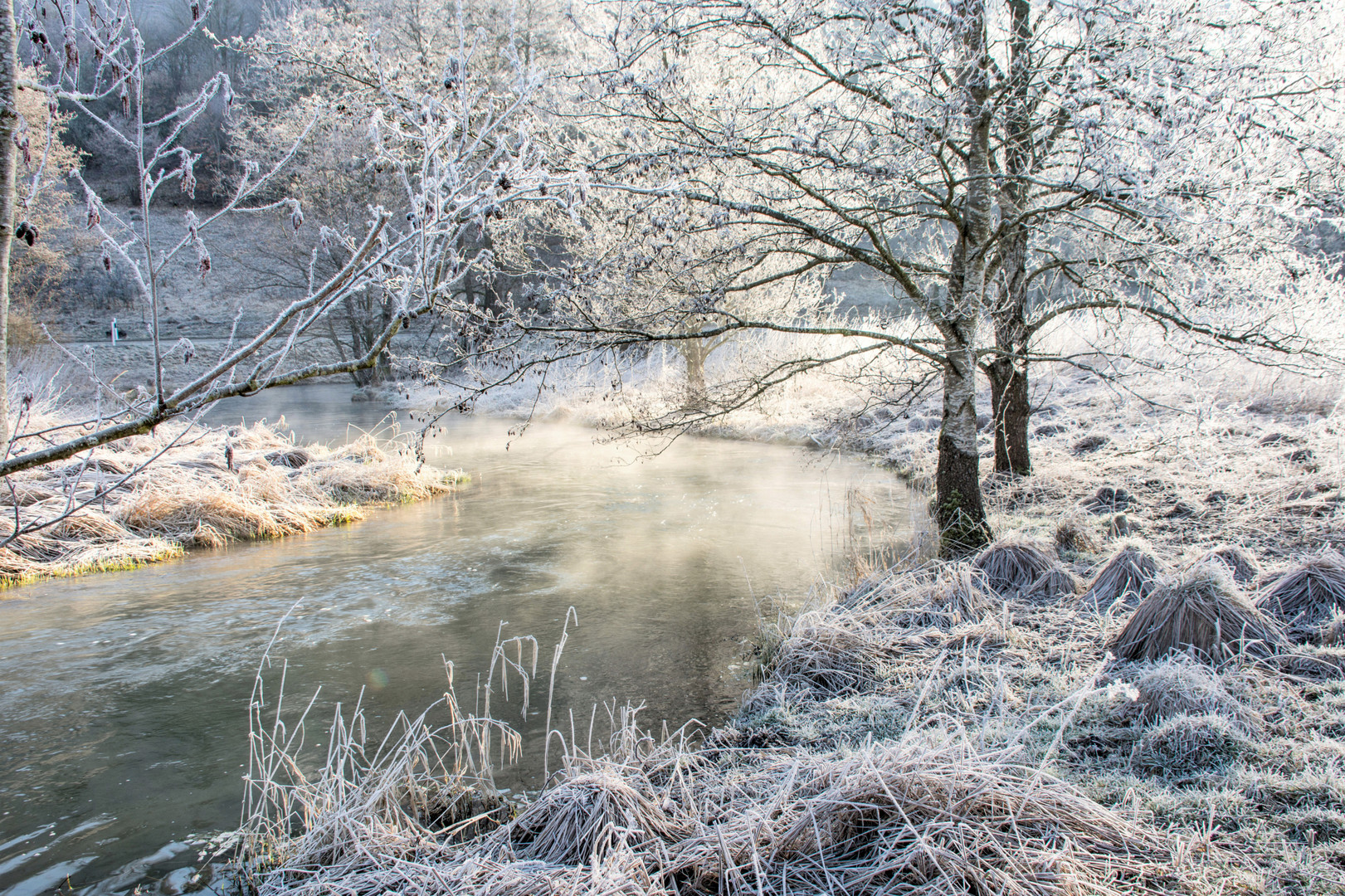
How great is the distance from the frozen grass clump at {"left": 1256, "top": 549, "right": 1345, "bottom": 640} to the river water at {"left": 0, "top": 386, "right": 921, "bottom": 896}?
2778mm

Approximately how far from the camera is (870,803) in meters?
2.80

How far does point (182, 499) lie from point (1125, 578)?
9566 millimetres

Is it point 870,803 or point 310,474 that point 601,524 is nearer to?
point 310,474

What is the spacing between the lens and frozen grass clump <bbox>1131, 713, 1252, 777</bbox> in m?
3.30

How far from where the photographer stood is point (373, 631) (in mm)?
6445

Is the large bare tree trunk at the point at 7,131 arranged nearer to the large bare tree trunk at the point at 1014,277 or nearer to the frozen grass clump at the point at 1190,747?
the frozen grass clump at the point at 1190,747

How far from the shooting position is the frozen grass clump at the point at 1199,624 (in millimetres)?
4148

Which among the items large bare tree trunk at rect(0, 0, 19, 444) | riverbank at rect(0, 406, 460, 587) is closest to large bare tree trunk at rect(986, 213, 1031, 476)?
riverbank at rect(0, 406, 460, 587)

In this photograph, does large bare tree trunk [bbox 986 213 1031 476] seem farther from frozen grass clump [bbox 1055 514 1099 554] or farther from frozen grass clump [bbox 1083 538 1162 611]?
frozen grass clump [bbox 1083 538 1162 611]

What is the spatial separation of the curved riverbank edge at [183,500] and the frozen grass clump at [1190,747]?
624 centimetres

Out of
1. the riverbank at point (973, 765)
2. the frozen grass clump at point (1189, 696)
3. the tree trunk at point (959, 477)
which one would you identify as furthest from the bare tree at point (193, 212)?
the tree trunk at point (959, 477)

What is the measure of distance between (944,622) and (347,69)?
5.82 metres

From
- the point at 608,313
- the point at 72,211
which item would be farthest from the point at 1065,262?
the point at 72,211

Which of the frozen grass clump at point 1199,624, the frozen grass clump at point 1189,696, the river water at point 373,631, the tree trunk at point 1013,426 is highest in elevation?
the tree trunk at point 1013,426
